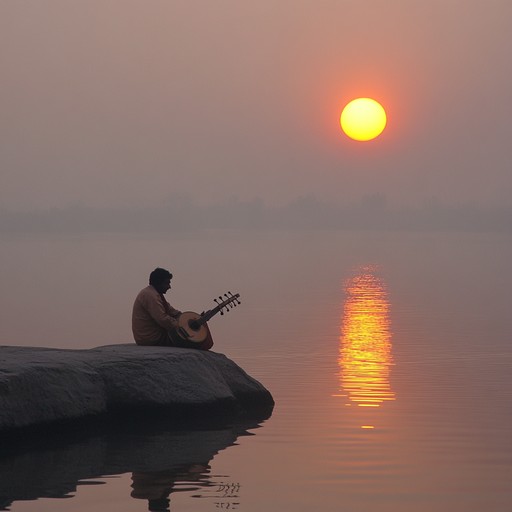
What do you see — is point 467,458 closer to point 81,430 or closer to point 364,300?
point 81,430

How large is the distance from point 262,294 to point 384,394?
110 ft

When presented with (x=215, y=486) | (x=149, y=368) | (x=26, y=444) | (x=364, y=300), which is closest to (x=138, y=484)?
(x=215, y=486)

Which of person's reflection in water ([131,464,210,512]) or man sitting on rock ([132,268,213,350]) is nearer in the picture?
person's reflection in water ([131,464,210,512])

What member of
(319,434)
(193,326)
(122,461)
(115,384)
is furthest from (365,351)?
(122,461)

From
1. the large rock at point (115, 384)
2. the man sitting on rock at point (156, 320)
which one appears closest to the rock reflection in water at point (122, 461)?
the large rock at point (115, 384)

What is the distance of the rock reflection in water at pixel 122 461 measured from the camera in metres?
13.5

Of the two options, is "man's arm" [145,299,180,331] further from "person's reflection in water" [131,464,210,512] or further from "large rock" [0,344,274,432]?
"person's reflection in water" [131,464,210,512]

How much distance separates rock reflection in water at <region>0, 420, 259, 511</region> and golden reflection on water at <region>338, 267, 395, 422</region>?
2998mm

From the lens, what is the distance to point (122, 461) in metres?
15.1

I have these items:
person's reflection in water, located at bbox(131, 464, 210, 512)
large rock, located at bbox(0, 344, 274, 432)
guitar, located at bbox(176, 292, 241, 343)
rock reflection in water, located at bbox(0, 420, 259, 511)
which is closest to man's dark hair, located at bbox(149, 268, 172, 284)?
guitar, located at bbox(176, 292, 241, 343)

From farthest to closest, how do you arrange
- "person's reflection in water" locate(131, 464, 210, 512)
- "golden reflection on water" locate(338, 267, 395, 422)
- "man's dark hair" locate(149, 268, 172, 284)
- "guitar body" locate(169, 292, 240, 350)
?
1. "golden reflection on water" locate(338, 267, 395, 422)
2. "man's dark hair" locate(149, 268, 172, 284)
3. "guitar body" locate(169, 292, 240, 350)
4. "person's reflection in water" locate(131, 464, 210, 512)

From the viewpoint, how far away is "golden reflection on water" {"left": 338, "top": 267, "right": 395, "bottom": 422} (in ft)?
71.7

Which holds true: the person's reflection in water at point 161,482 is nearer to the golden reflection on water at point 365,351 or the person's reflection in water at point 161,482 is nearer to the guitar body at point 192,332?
the golden reflection on water at point 365,351

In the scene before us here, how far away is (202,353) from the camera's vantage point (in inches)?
740
